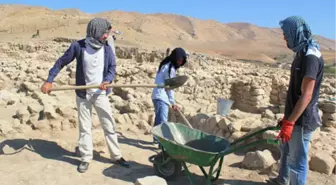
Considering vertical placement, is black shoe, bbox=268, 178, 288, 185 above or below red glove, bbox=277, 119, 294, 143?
below

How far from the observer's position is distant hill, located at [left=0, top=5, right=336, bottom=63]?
3542 cm

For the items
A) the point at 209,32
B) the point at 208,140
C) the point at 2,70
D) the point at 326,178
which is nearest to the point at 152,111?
the point at 208,140

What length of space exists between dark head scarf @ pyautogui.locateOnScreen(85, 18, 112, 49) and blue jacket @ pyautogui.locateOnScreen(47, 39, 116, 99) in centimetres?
14

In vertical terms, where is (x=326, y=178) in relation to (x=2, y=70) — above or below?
above

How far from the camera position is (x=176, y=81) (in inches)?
182

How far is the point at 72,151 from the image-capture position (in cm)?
513

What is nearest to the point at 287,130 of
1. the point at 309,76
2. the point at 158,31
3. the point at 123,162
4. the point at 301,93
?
the point at 301,93

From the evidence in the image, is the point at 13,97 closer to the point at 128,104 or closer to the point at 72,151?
the point at 128,104

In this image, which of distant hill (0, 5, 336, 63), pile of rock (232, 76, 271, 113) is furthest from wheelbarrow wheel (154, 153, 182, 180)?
distant hill (0, 5, 336, 63)

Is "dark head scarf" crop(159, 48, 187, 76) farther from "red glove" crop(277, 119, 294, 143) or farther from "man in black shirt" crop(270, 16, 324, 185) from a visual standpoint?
"red glove" crop(277, 119, 294, 143)

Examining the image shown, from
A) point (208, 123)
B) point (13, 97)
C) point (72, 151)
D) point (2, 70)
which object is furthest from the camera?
point (2, 70)

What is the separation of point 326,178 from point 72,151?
3.32 metres

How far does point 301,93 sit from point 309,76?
0.80 ft

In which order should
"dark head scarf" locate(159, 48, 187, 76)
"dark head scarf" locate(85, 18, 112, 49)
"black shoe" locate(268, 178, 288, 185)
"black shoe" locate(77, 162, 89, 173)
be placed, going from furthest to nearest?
"dark head scarf" locate(159, 48, 187, 76), "black shoe" locate(77, 162, 89, 173), "dark head scarf" locate(85, 18, 112, 49), "black shoe" locate(268, 178, 288, 185)
